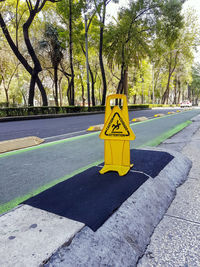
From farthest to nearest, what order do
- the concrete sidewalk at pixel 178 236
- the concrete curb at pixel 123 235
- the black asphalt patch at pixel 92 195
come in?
the black asphalt patch at pixel 92 195, the concrete sidewalk at pixel 178 236, the concrete curb at pixel 123 235

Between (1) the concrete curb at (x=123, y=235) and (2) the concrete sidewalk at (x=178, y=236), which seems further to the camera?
(2) the concrete sidewalk at (x=178, y=236)

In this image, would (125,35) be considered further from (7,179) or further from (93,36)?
(7,179)

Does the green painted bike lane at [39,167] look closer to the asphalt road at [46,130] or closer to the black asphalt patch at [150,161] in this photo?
the black asphalt patch at [150,161]

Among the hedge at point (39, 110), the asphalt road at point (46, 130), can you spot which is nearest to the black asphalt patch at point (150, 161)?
the asphalt road at point (46, 130)

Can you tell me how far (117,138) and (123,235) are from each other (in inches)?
50.7

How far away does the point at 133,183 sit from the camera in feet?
7.61

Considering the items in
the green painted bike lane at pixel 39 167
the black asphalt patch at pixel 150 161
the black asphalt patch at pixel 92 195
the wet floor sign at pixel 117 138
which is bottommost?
the green painted bike lane at pixel 39 167

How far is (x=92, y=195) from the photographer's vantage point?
2.07 meters

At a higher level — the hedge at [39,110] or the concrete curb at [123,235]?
the hedge at [39,110]

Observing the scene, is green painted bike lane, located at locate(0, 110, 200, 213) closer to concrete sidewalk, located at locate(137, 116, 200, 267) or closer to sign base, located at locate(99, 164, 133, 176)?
sign base, located at locate(99, 164, 133, 176)

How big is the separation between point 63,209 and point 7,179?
1.54m

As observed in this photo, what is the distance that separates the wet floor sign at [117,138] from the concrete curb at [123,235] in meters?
0.46

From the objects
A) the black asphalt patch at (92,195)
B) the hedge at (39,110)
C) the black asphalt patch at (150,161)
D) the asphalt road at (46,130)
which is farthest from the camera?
the hedge at (39,110)

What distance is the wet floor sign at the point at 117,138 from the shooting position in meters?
2.59
